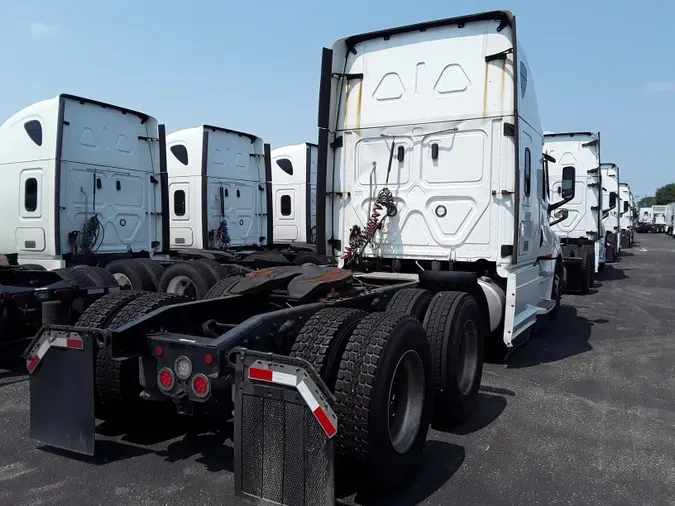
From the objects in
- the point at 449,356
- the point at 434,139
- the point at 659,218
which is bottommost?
the point at 449,356

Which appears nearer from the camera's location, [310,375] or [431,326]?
[310,375]

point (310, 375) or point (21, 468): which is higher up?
point (310, 375)

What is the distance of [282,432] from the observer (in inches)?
119

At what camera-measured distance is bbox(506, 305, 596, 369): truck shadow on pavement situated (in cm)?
740

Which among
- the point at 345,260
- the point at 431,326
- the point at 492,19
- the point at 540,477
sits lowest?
the point at 540,477

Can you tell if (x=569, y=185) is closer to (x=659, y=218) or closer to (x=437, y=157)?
(x=437, y=157)

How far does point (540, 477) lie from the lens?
3949 mm

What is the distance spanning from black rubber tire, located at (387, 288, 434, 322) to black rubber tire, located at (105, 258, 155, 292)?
4.52m

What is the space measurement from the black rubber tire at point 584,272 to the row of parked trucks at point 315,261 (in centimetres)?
475

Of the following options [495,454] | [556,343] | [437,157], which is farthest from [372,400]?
[556,343]

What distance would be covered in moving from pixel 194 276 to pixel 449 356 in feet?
14.9

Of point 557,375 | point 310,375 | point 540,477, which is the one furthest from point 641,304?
point 310,375

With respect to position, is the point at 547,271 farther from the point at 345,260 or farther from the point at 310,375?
the point at 310,375

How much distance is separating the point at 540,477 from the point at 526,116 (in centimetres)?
434
